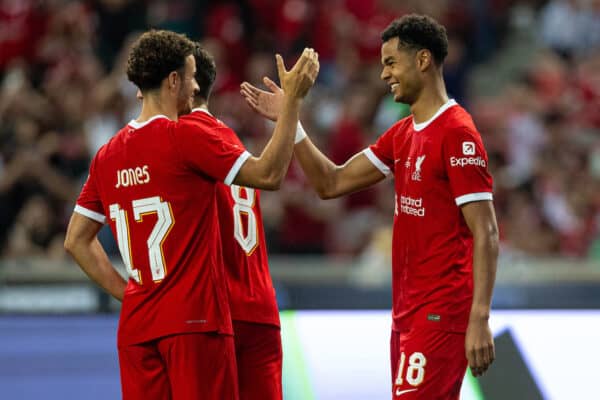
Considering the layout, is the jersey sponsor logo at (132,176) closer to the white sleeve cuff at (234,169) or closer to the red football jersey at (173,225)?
the red football jersey at (173,225)

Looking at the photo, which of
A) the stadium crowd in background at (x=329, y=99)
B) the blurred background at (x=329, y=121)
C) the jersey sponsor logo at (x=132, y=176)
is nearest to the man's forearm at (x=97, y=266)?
the jersey sponsor logo at (x=132, y=176)

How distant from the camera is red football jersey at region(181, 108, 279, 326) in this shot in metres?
4.69

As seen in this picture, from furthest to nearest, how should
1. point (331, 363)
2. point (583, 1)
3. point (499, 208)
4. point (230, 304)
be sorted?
1. point (583, 1)
2. point (499, 208)
3. point (331, 363)
4. point (230, 304)

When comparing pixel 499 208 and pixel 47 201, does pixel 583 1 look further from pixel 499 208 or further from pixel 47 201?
pixel 47 201

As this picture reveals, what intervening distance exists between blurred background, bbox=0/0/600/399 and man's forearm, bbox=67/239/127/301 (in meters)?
1.81

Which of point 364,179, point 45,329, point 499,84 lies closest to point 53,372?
point 45,329

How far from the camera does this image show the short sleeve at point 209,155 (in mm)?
4270

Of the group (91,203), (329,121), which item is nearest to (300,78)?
(91,203)

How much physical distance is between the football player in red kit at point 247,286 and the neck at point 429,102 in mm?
822

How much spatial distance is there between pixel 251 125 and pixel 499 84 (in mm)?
3455

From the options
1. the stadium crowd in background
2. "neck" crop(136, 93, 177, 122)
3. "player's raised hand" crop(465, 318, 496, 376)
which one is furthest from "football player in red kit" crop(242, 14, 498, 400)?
the stadium crowd in background

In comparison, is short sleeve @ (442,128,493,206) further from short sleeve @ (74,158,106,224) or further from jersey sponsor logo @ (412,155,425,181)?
short sleeve @ (74,158,106,224)

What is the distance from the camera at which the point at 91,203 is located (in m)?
4.69

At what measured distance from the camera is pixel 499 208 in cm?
1016
